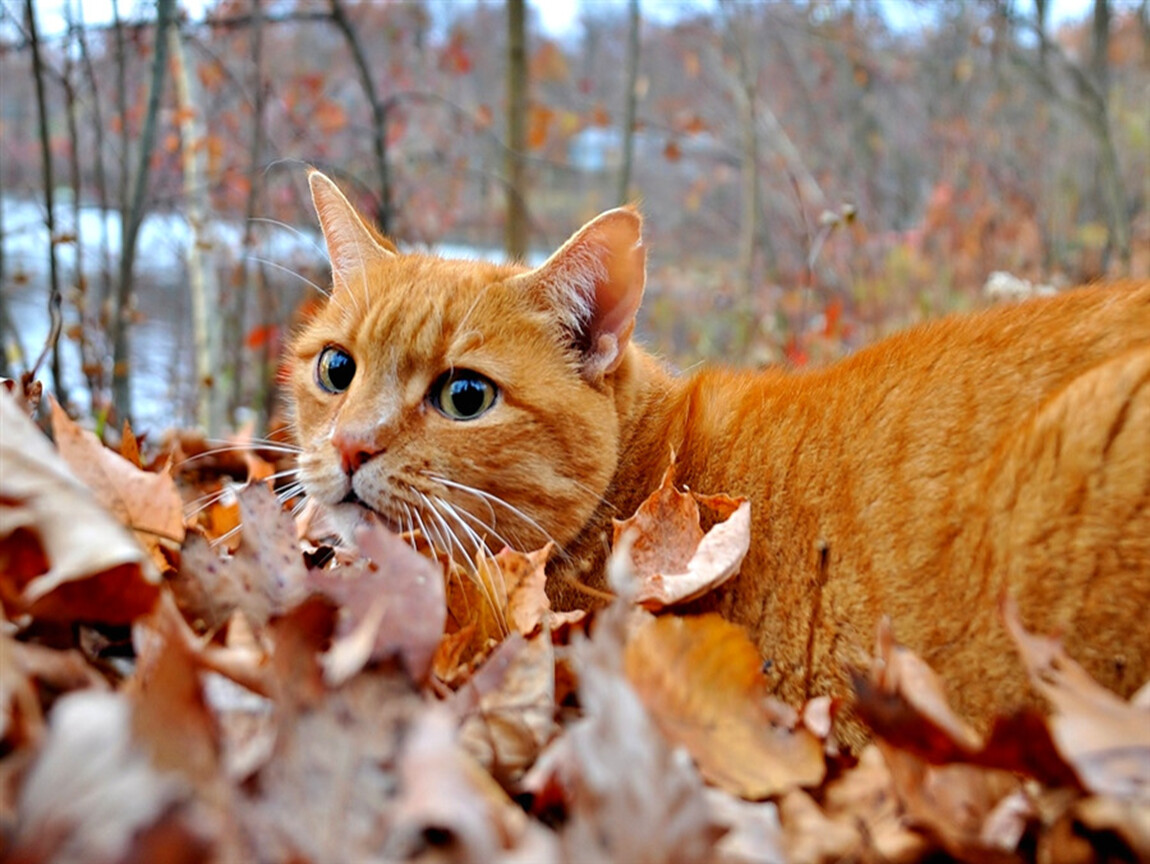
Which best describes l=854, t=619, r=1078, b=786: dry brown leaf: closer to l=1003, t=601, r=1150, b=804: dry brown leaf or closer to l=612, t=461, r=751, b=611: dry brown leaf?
l=1003, t=601, r=1150, b=804: dry brown leaf

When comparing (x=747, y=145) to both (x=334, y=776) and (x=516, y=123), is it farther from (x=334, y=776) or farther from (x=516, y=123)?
(x=334, y=776)

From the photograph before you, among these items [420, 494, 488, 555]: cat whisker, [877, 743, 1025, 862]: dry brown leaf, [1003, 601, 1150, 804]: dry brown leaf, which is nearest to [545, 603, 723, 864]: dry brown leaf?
[877, 743, 1025, 862]: dry brown leaf

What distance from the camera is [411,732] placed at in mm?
980

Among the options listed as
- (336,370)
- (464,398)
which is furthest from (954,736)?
(336,370)

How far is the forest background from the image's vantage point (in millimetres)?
4527

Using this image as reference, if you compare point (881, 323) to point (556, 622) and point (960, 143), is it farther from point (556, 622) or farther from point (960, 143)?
point (556, 622)

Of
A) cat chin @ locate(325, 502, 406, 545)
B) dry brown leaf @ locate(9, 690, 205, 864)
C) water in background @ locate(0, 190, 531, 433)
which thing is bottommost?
water in background @ locate(0, 190, 531, 433)

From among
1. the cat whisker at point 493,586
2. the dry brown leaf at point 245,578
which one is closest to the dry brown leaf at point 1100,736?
the cat whisker at point 493,586

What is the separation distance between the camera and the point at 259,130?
A: 460cm

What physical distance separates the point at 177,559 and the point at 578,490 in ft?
2.89

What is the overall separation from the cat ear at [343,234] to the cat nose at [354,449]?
0.69 metres

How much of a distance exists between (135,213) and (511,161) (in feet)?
7.15

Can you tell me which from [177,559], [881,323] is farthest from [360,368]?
[881,323]

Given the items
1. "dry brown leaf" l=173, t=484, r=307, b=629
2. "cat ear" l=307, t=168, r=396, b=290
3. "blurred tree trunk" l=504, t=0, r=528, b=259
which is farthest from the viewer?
"blurred tree trunk" l=504, t=0, r=528, b=259
